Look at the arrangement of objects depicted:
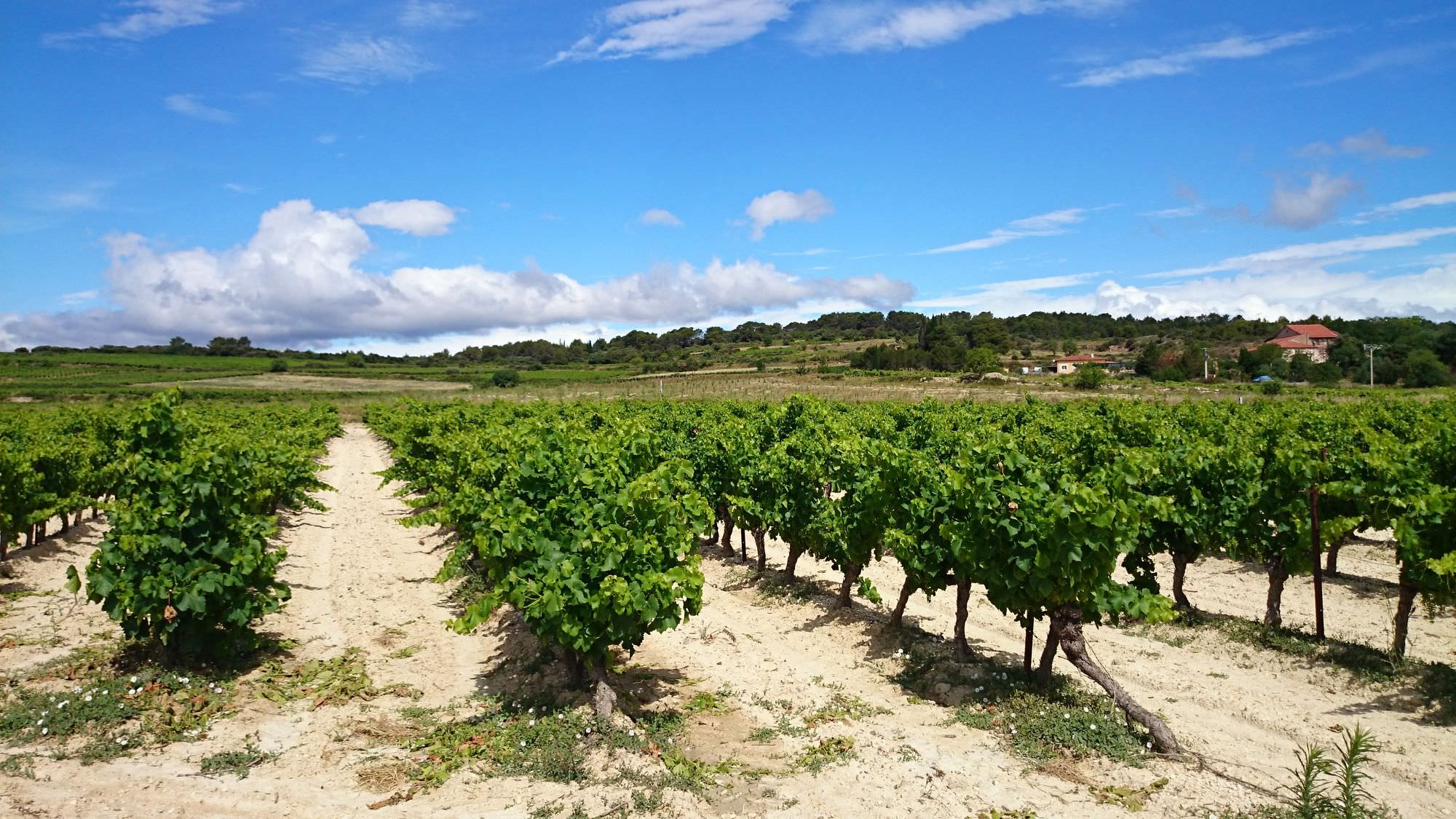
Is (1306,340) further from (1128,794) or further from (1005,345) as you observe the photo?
(1128,794)

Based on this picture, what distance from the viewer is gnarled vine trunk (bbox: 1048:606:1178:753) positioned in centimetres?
721

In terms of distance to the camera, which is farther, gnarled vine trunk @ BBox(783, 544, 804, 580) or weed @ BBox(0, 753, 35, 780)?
gnarled vine trunk @ BBox(783, 544, 804, 580)

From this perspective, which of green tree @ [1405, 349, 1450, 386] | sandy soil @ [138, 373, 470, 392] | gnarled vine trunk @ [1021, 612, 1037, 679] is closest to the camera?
gnarled vine trunk @ [1021, 612, 1037, 679]

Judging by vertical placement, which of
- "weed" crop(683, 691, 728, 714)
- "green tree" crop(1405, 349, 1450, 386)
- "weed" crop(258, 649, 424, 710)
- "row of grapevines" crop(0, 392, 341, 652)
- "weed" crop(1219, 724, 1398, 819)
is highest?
"green tree" crop(1405, 349, 1450, 386)

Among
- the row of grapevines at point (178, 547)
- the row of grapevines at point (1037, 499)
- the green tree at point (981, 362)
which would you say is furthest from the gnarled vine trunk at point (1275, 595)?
the green tree at point (981, 362)

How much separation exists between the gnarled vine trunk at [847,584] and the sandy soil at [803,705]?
28 cm

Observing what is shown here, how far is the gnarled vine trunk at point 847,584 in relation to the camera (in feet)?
38.8

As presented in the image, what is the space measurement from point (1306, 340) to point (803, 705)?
383ft

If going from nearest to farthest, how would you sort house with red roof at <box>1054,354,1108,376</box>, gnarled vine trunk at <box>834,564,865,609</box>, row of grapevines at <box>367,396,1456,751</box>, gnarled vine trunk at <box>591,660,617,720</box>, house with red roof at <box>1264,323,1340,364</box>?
gnarled vine trunk at <box>591,660,617,720</box>, row of grapevines at <box>367,396,1456,751</box>, gnarled vine trunk at <box>834,564,865,609</box>, house with red roof at <box>1264,323,1340,364</box>, house with red roof at <box>1054,354,1108,376</box>

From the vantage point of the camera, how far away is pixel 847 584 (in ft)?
39.4

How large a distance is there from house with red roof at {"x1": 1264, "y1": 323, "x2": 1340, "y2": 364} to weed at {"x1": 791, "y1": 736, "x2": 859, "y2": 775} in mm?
92490

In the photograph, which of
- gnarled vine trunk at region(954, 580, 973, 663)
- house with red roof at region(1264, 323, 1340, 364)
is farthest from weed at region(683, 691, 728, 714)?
house with red roof at region(1264, 323, 1340, 364)

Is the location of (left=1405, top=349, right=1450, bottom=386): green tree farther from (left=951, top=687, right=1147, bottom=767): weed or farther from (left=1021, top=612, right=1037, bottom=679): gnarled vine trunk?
(left=951, top=687, right=1147, bottom=767): weed

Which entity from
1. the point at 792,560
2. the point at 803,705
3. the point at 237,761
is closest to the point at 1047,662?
the point at 803,705
